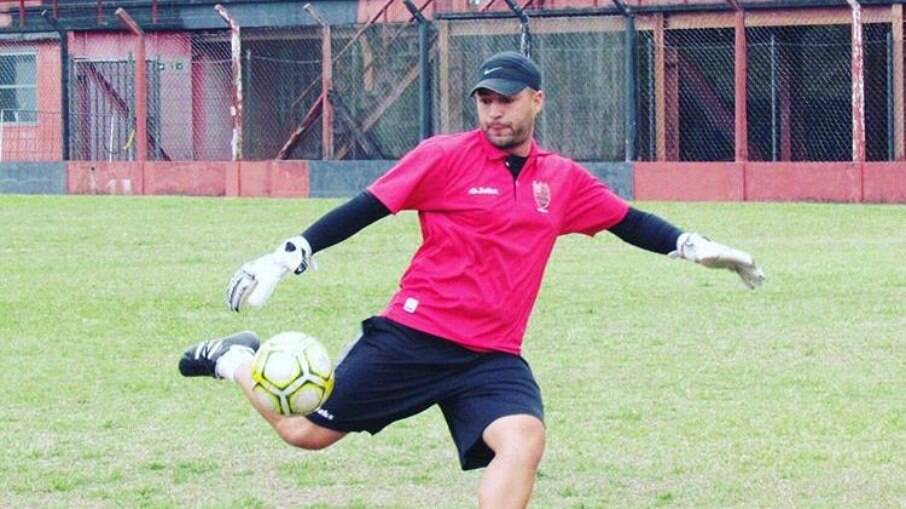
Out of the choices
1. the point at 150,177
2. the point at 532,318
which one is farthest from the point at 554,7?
the point at 532,318

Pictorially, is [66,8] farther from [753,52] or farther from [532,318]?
[532,318]

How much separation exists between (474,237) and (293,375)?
0.74 metres

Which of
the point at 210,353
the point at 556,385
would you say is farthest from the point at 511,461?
the point at 556,385

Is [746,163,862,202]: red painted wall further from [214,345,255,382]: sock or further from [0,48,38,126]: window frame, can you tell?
[214,345,255,382]: sock

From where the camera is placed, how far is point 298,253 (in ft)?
21.4

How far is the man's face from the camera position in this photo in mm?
6750

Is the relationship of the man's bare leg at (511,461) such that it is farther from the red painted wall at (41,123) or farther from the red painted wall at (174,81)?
the red painted wall at (41,123)

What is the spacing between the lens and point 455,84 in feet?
104

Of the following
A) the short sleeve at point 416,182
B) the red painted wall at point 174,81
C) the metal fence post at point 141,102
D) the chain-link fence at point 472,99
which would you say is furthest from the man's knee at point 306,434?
the red painted wall at point 174,81

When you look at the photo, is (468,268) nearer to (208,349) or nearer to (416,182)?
(416,182)

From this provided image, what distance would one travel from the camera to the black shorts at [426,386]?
667 centimetres

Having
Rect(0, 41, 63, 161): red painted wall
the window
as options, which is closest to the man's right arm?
Rect(0, 41, 63, 161): red painted wall

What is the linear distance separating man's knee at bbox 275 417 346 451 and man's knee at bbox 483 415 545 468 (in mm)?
731

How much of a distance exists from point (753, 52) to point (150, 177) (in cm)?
901
